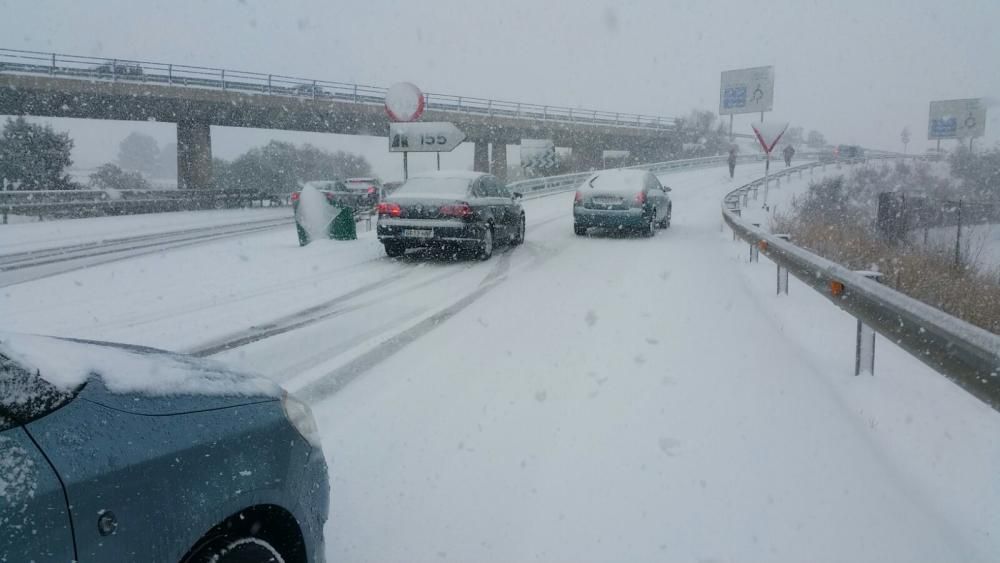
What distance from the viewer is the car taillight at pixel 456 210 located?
12.2 metres

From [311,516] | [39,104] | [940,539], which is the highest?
[39,104]

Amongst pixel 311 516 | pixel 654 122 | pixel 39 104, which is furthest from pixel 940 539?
pixel 654 122

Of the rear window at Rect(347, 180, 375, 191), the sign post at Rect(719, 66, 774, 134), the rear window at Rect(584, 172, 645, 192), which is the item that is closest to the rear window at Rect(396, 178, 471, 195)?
the rear window at Rect(584, 172, 645, 192)

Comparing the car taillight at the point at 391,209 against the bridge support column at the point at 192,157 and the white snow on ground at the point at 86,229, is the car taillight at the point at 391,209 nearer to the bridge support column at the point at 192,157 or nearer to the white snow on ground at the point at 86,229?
the white snow on ground at the point at 86,229

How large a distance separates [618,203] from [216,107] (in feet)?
97.5

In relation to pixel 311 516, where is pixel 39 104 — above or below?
above

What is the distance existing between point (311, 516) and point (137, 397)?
781 mm

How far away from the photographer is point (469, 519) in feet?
10.9

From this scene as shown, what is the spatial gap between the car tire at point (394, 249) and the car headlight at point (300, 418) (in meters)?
10.2

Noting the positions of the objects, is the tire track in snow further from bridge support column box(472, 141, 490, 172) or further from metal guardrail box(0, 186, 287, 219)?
bridge support column box(472, 141, 490, 172)

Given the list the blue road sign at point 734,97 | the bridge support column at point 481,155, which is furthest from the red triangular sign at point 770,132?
the blue road sign at point 734,97

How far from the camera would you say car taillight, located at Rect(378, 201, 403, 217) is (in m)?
12.4

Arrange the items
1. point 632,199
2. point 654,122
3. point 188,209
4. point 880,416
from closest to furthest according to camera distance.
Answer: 1. point 880,416
2. point 632,199
3. point 188,209
4. point 654,122

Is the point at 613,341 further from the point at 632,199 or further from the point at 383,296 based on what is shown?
the point at 632,199
